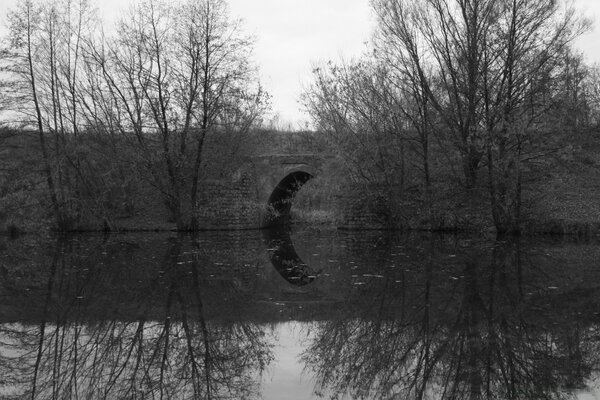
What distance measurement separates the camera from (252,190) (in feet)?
88.1

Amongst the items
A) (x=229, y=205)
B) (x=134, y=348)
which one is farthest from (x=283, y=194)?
(x=134, y=348)

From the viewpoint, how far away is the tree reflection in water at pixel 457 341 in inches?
162

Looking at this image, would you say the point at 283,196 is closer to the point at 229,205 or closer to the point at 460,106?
the point at 229,205

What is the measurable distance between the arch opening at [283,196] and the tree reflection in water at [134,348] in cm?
1834

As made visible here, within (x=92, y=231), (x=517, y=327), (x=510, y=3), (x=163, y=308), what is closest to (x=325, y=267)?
(x=163, y=308)

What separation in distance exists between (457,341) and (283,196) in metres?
24.1

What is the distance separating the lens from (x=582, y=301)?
23.3 ft

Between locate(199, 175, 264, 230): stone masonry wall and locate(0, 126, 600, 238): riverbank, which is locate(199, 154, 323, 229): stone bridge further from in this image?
locate(0, 126, 600, 238): riverbank

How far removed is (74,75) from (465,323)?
2136cm

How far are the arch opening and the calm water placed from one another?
16053 millimetres

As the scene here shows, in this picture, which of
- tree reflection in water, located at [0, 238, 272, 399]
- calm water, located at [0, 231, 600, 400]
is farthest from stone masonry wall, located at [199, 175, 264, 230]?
tree reflection in water, located at [0, 238, 272, 399]

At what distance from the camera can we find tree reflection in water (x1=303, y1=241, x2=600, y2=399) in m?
4.11

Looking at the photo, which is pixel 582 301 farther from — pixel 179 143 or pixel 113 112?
pixel 113 112

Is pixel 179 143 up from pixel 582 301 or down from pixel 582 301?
up
